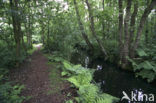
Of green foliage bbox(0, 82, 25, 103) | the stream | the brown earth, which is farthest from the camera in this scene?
the stream

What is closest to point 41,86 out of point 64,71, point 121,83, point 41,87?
point 41,87

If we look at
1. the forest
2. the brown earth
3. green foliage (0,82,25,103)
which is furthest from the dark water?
green foliage (0,82,25,103)

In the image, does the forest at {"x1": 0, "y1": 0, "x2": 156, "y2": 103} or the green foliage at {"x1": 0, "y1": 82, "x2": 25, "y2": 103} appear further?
the forest at {"x1": 0, "y1": 0, "x2": 156, "y2": 103}

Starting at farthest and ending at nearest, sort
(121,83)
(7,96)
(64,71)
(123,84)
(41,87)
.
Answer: (121,83) → (123,84) → (64,71) → (41,87) → (7,96)

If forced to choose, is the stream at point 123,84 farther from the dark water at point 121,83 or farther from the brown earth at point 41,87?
the brown earth at point 41,87

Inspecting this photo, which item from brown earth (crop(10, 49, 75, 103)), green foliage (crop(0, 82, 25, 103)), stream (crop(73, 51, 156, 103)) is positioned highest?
green foliage (crop(0, 82, 25, 103))

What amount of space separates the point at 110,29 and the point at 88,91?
31.2ft

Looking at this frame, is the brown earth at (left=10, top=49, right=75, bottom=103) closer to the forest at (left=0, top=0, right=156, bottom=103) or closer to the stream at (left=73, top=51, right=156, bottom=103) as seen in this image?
the forest at (left=0, top=0, right=156, bottom=103)

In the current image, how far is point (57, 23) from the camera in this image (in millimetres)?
7500

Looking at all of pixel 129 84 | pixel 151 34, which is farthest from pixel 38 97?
pixel 151 34

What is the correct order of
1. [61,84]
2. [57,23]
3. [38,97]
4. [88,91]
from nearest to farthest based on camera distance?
[88,91], [38,97], [61,84], [57,23]

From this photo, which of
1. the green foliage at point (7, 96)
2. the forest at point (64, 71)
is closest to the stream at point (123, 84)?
the forest at point (64, 71)

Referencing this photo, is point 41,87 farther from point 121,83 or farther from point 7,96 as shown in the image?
point 121,83

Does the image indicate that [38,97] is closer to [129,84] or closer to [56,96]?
[56,96]
